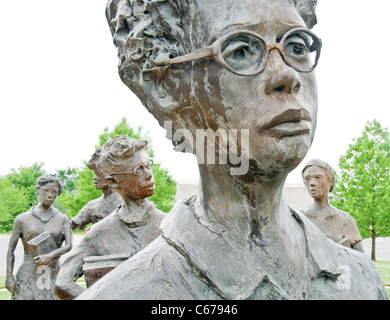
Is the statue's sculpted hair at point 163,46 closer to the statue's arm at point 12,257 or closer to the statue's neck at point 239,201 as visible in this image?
the statue's neck at point 239,201

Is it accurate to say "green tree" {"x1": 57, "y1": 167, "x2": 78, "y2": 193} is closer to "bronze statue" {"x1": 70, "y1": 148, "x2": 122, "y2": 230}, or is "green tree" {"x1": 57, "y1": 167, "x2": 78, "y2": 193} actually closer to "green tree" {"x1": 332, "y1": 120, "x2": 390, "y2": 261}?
"green tree" {"x1": 332, "y1": 120, "x2": 390, "y2": 261}

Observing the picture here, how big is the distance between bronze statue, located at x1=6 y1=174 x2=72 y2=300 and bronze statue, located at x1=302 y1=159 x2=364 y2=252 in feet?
13.6

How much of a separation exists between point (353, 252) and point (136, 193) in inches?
97.3

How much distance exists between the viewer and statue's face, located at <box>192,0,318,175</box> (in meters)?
1.62

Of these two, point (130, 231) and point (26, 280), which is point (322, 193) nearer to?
point (130, 231)

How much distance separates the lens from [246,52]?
5.45ft

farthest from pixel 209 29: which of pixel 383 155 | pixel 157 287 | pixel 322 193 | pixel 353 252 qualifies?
pixel 383 155

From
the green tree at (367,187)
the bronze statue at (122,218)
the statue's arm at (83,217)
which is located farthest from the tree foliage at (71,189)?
the bronze statue at (122,218)

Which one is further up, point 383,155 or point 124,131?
point 124,131

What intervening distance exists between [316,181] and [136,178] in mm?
3385

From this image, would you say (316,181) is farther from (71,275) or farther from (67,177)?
(67,177)

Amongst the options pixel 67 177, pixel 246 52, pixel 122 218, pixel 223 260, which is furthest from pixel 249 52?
pixel 67 177
